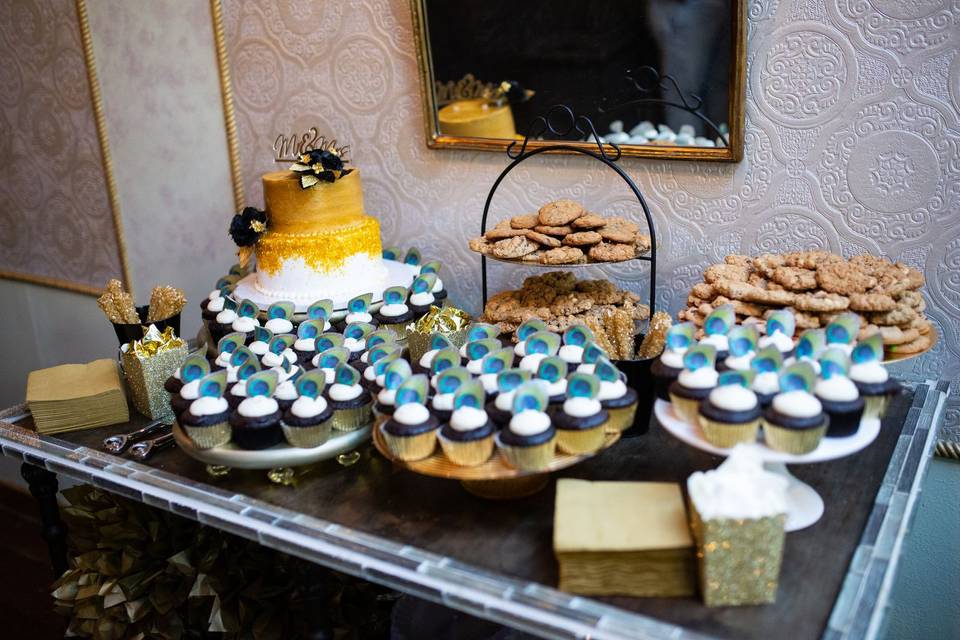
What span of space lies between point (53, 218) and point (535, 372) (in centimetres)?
243

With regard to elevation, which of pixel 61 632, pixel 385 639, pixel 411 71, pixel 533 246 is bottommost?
pixel 61 632

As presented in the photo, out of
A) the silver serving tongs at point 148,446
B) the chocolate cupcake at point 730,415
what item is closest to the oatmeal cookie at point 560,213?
the chocolate cupcake at point 730,415

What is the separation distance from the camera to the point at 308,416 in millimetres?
1408

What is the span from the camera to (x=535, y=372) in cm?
145

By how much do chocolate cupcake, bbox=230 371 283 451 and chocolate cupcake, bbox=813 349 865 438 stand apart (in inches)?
32.9

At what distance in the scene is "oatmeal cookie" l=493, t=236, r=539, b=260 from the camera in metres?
1.71

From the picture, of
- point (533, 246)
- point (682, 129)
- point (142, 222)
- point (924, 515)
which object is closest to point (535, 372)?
point (533, 246)

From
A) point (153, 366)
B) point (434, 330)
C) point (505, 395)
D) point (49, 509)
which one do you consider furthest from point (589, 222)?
point (49, 509)

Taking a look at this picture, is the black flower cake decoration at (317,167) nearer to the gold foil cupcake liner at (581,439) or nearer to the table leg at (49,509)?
the table leg at (49,509)

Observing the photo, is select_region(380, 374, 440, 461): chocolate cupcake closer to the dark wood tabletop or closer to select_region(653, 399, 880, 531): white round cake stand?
the dark wood tabletop

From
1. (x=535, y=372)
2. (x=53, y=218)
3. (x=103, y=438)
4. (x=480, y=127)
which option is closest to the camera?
(x=535, y=372)

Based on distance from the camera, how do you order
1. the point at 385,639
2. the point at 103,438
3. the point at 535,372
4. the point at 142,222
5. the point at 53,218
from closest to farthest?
the point at 535,372 < the point at 103,438 < the point at 385,639 < the point at 142,222 < the point at 53,218

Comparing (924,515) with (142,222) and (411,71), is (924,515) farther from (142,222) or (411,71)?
(142,222)

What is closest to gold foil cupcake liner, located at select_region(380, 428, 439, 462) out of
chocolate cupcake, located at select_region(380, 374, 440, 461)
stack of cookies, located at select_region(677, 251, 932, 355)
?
chocolate cupcake, located at select_region(380, 374, 440, 461)
